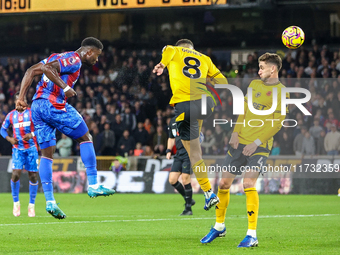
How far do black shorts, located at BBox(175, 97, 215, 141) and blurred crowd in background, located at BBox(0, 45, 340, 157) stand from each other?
9480 millimetres

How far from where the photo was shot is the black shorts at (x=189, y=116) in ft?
23.9

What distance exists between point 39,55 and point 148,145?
8.80m

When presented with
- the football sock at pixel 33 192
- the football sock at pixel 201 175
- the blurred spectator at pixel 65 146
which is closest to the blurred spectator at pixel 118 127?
the blurred spectator at pixel 65 146

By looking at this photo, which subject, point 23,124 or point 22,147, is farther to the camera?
point 23,124

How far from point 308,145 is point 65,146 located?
8013mm

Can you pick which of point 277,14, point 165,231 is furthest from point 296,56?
point 165,231

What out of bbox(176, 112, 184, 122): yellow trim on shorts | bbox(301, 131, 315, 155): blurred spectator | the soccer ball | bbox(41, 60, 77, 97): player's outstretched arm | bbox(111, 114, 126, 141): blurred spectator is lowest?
bbox(301, 131, 315, 155): blurred spectator

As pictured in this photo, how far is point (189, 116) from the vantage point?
726cm

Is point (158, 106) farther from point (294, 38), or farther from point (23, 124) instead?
point (294, 38)

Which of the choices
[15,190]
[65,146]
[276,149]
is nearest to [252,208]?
[15,190]

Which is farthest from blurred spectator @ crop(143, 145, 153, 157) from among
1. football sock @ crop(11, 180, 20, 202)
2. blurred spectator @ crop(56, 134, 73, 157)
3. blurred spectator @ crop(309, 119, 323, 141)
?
football sock @ crop(11, 180, 20, 202)

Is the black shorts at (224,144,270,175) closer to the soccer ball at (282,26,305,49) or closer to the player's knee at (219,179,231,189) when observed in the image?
the player's knee at (219,179,231,189)

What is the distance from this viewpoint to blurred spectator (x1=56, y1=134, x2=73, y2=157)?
18.9 m

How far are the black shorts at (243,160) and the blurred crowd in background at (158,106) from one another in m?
9.99
